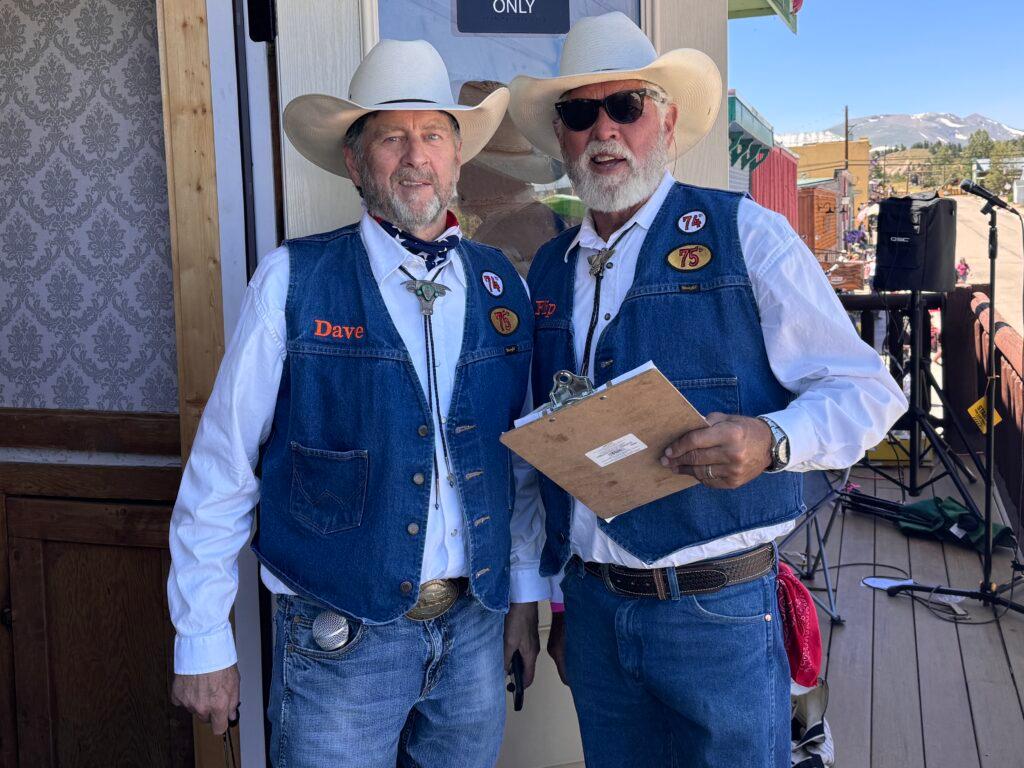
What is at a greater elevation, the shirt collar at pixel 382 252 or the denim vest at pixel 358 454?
the shirt collar at pixel 382 252

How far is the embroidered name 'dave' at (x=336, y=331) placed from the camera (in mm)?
1746

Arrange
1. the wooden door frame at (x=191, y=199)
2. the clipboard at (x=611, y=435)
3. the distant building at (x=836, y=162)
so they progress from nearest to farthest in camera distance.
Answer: the clipboard at (x=611, y=435)
the wooden door frame at (x=191, y=199)
the distant building at (x=836, y=162)

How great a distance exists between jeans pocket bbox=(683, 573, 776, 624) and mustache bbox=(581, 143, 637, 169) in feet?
2.88

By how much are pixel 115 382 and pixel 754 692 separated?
2017 mm

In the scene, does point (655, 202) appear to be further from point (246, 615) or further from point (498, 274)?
point (246, 615)

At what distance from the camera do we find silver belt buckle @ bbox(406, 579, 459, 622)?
1.74 m

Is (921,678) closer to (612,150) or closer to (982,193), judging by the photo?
(982,193)

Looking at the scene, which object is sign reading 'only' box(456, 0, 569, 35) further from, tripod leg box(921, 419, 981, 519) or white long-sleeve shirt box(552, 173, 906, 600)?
tripod leg box(921, 419, 981, 519)

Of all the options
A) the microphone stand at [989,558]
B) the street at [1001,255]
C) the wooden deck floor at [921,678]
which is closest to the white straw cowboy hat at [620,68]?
the wooden deck floor at [921,678]

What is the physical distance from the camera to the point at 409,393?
5.69 ft

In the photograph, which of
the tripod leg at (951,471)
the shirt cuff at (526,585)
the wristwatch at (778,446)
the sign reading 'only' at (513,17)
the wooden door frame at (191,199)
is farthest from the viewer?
the tripod leg at (951,471)

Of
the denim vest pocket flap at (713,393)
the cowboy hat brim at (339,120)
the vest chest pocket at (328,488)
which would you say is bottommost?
the vest chest pocket at (328,488)

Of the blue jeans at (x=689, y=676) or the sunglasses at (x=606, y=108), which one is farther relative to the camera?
the sunglasses at (x=606, y=108)

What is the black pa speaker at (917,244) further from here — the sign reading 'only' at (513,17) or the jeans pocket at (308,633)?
the jeans pocket at (308,633)
